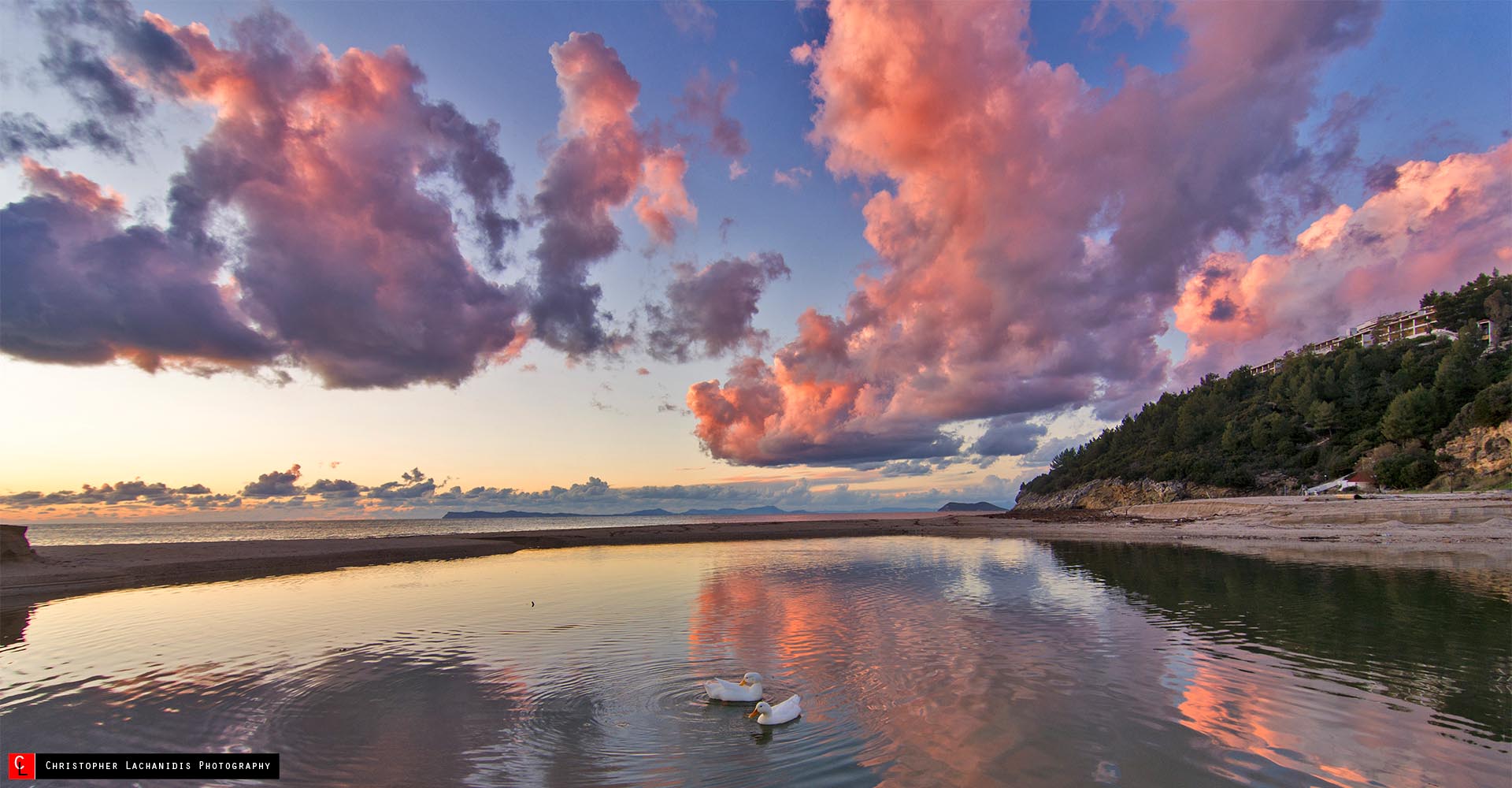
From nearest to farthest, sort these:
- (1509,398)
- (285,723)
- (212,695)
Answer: (285,723)
(212,695)
(1509,398)

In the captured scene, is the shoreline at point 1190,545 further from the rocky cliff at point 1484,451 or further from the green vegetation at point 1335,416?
the green vegetation at point 1335,416

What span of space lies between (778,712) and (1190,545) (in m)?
49.9

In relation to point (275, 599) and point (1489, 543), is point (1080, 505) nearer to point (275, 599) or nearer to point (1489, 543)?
point (1489, 543)

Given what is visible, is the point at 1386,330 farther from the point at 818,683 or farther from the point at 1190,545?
the point at 818,683

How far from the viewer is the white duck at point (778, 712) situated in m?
11.0

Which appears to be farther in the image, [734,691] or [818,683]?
[818,683]

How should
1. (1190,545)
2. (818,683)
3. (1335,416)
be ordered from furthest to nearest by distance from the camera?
(1335,416)
(1190,545)
(818,683)

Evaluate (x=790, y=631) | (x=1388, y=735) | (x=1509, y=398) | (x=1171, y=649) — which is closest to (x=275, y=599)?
(x=790, y=631)

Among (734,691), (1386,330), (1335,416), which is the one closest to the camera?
(734,691)

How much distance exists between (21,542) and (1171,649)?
6148 centimetres

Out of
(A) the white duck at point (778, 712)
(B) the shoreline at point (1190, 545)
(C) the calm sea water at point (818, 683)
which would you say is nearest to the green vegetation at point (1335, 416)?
(B) the shoreline at point (1190, 545)

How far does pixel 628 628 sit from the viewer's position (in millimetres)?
20109

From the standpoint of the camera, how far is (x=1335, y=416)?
87562 mm

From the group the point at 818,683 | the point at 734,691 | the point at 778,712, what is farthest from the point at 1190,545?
the point at 778,712
